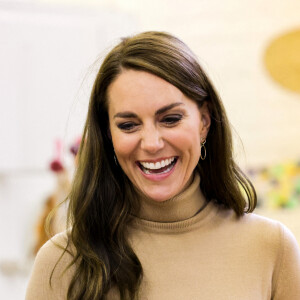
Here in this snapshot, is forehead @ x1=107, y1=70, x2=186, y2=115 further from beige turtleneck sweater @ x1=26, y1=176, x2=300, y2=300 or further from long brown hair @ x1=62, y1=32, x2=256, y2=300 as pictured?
beige turtleneck sweater @ x1=26, y1=176, x2=300, y2=300

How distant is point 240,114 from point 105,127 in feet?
10.7

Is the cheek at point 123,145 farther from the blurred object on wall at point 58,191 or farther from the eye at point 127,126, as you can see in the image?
the blurred object on wall at point 58,191

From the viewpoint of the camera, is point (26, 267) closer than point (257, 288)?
No

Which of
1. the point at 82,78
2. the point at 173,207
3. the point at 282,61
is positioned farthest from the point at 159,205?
the point at 282,61

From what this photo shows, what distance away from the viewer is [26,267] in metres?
4.07

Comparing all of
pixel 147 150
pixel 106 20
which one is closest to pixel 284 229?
pixel 147 150

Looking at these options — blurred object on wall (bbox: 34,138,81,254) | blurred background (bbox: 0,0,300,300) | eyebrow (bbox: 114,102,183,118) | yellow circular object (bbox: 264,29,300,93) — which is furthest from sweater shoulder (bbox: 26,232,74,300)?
yellow circular object (bbox: 264,29,300,93)

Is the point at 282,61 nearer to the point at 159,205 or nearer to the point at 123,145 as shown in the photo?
the point at 159,205

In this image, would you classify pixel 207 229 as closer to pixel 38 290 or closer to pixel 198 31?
pixel 38 290

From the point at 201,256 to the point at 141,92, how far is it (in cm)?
42

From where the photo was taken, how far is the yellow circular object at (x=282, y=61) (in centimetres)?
473

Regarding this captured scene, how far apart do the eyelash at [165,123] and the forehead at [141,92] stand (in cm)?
3

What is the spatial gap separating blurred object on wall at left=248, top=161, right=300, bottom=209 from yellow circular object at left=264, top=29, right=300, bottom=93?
21.1 inches

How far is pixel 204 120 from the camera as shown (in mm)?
1568
